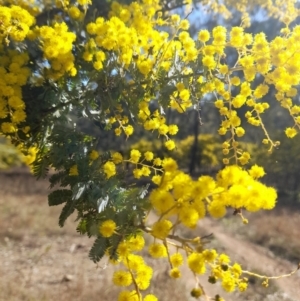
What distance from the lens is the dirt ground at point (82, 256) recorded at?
25.7 feet

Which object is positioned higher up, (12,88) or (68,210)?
(12,88)

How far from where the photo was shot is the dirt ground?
309 inches

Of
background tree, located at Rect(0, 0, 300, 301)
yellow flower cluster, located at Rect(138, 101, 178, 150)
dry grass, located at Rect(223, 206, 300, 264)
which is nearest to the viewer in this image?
background tree, located at Rect(0, 0, 300, 301)

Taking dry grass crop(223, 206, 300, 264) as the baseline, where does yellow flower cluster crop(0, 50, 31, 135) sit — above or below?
above

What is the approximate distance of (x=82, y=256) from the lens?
9.87 meters

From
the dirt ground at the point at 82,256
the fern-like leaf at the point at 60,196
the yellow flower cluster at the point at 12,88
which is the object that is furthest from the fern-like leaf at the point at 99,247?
the dirt ground at the point at 82,256

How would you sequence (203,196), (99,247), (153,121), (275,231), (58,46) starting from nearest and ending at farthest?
1. (203,196)
2. (99,247)
3. (58,46)
4. (153,121)
5. (275,231)

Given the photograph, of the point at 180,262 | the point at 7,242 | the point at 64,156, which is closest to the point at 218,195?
the point at 180,262

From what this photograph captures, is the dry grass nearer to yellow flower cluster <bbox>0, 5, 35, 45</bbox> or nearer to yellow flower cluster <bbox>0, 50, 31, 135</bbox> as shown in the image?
yellow flower cluster <bbox>0, 50, 31, 135</bbox>

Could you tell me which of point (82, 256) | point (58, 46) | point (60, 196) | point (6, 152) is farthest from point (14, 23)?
point (82, 256)

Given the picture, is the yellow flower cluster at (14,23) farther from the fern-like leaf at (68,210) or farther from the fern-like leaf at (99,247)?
the fern-like leaf at (99,247)

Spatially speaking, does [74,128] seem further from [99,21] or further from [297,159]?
[297,159]

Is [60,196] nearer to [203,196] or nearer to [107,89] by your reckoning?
[107,89]

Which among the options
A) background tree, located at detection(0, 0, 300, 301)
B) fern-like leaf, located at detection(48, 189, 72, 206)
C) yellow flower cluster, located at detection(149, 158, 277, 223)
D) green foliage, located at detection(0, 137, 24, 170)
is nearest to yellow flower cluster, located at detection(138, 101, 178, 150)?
background tree, located at detection(0, 0, 300, 301)
